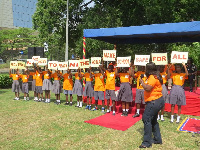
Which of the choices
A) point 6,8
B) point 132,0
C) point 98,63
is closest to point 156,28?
point 98,63

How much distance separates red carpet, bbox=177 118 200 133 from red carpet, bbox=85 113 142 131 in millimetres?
1510

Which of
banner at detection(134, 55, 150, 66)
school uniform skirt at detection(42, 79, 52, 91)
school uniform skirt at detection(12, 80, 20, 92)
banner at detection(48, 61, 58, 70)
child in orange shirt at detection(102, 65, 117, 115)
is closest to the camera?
banner at detection(134, 55, 150, 66)

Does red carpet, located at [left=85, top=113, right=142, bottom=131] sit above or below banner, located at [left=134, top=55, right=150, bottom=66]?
below

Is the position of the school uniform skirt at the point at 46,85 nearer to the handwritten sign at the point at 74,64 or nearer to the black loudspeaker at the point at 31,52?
the handwritten sign at the point at 74,64

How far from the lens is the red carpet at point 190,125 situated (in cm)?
637

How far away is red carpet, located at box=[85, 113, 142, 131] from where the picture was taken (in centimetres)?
674

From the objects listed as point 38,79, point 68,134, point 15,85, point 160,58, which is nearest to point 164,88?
point 160,58

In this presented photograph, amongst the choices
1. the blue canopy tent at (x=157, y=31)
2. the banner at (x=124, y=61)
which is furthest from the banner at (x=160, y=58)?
the blue canopy tent at (x=157, y=31)

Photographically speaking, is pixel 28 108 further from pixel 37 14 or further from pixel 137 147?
pixel 37 14

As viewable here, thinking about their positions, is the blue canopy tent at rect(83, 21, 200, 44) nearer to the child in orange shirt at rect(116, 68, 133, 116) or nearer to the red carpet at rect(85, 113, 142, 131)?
the child in orange shirt at rect(116, 68, 133, 116)

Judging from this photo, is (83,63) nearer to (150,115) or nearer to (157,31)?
(157,31)

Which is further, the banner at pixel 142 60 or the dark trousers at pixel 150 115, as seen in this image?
the banner at pixel 142 60

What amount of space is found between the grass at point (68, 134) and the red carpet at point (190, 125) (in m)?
0.23

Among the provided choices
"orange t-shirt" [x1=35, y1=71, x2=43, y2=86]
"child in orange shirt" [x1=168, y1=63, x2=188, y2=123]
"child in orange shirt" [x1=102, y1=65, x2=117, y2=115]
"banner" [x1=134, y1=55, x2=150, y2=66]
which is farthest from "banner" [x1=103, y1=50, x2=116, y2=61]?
"orange t-shirt" [x1=35, y1=71, x2=43, y2=86]
